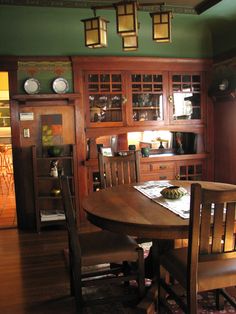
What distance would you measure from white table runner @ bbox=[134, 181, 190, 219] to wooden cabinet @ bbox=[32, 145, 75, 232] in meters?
1.58

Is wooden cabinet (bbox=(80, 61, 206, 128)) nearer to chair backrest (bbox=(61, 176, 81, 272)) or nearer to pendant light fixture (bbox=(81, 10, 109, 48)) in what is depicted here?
pendant light fixture (bbox=(81, 10, 109, 48))

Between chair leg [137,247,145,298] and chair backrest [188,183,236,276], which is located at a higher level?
chair backrest [188,183,236,276]

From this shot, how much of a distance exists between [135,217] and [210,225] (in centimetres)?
46

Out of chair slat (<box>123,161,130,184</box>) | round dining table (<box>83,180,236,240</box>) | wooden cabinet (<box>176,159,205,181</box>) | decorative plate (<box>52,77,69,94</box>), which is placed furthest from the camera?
wooden cabinet (<box>176,159,205,181</box>)

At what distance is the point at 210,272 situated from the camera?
190cm

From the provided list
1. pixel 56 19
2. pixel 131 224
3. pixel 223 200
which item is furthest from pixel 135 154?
pixel 56 19

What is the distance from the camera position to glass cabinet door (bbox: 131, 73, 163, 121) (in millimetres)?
4613

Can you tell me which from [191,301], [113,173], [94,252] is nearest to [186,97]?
[113,173]

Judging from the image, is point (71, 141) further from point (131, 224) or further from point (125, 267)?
point (131, 224)

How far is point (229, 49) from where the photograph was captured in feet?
14.6

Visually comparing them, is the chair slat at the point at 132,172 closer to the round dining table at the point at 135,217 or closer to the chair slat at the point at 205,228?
the round dining table at the point at 135,217

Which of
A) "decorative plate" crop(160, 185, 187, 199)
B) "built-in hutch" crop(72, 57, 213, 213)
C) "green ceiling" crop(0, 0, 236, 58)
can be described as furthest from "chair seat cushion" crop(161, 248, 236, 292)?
"green ceiling" crop(0, 0, 236, 58)

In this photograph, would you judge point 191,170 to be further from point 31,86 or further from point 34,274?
point 34,274

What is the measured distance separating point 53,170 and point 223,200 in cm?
289
